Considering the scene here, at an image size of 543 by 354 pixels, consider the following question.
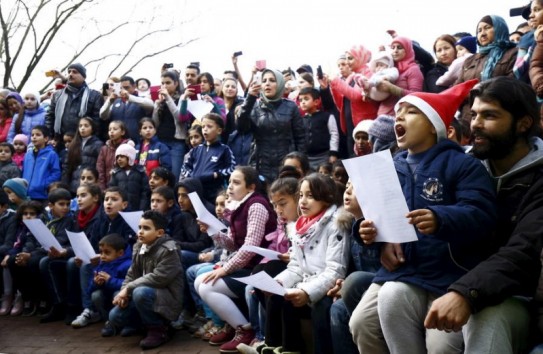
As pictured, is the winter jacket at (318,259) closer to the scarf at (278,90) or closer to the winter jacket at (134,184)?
the scarf at (278,90)

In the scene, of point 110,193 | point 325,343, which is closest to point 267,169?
point 110,193

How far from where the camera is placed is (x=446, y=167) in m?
2.69

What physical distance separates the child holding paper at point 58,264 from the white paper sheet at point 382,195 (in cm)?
433

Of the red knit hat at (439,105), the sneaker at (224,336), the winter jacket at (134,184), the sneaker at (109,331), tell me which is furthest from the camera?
the winter jacket at (134,184)

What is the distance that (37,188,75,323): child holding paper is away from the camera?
6.12 meters

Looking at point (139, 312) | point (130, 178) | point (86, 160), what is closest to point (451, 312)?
point (139, 312)

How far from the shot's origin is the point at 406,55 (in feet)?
19.8

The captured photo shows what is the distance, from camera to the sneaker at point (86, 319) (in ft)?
18.8

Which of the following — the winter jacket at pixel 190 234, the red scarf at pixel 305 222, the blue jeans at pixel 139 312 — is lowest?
the blue jeans at pixel 139 312

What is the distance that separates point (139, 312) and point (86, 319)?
979 mm

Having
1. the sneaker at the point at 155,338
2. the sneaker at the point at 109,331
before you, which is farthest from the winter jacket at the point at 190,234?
the sneaker at the point at 109,331

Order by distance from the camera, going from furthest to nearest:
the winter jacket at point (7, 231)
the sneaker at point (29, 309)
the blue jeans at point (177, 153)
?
the blue jeans at point (177, 153)
the winter jacket at point (7, 231)
the sneaker at point (29, 309)

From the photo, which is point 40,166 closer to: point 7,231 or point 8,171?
point 8,171

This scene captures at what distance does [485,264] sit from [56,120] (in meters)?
7.67
